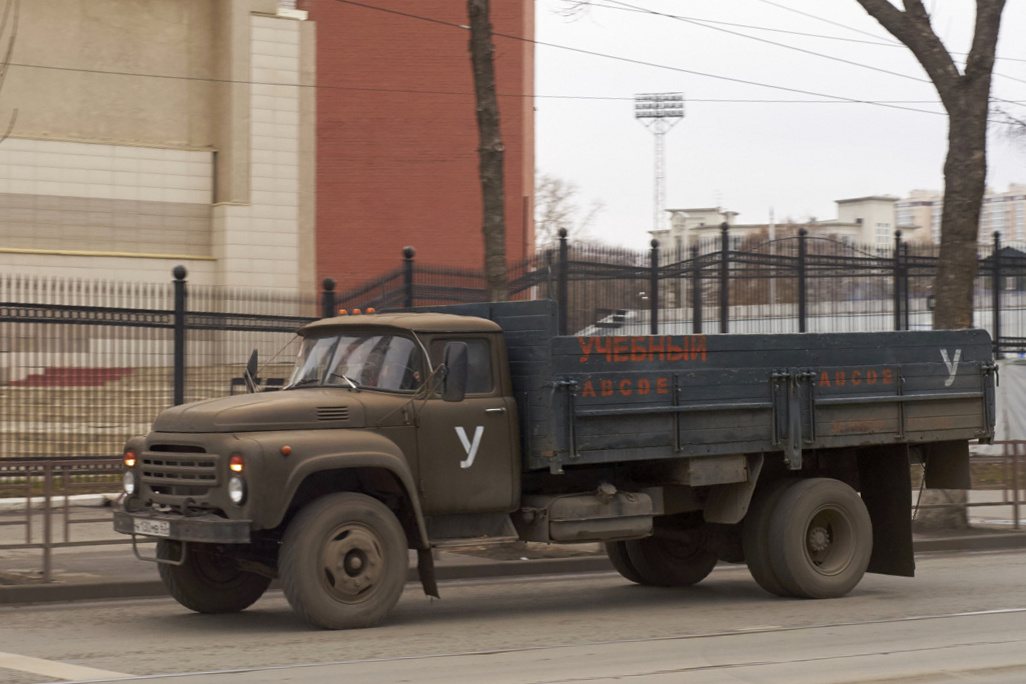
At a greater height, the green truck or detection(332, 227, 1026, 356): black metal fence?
detection(332, 227, 1026, 356): black metal fence

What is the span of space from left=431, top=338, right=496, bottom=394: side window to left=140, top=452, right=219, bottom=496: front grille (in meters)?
1.86

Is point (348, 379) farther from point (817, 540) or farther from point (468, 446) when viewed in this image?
point (817, 540)

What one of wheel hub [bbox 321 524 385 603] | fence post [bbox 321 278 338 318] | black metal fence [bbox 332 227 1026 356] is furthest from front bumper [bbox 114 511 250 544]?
black metal fence [bbox 332 227 1026 356]

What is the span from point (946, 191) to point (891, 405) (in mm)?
5460

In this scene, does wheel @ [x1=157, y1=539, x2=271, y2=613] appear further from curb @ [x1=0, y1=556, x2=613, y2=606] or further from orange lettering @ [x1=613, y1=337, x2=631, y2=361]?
orange lettering @ [x1=613, y1=337, x2=631, y2=361]

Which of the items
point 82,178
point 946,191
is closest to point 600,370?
point 946,191

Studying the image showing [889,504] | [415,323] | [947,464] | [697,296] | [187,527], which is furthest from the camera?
[697,296]

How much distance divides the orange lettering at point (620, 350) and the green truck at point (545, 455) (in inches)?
0.6

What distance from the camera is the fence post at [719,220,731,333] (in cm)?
1945

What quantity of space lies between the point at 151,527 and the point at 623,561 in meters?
4.57

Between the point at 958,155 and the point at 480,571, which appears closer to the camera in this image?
the point at 480,571

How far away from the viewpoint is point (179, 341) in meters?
15.8

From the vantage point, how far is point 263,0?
1244 inches

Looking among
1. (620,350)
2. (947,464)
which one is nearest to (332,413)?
(620,350)
